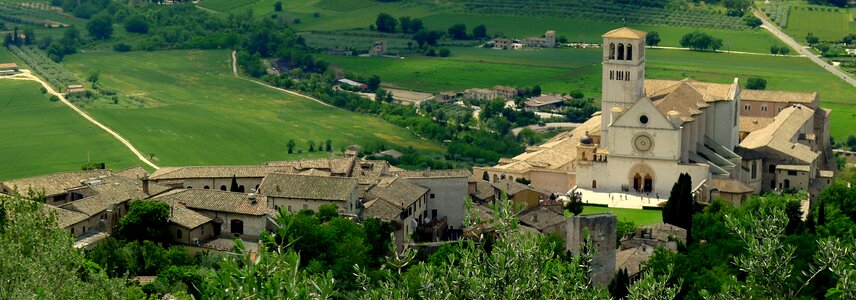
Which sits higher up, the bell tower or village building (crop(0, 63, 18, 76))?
the bell tower

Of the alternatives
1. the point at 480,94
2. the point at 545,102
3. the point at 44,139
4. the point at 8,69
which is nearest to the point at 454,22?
the point at 480,94

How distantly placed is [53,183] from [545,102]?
244 ft

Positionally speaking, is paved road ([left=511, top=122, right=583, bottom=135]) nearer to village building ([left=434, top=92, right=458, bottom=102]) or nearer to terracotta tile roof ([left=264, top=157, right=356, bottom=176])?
village building ([left=434, top=92, right=458, bottom=102])

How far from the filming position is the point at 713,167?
267ft

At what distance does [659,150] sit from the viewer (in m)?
81.4

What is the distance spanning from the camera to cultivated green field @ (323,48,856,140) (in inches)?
5527

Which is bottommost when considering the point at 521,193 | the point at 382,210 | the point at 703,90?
the point at 521,193

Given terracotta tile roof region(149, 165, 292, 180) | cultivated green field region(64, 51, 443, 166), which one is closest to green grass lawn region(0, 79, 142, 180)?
cultivated green field region(64, 51, 443, 166)

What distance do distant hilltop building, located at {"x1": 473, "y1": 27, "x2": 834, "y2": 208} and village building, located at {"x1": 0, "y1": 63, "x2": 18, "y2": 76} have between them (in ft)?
223

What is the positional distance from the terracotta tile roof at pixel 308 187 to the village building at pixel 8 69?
81497 millimetres

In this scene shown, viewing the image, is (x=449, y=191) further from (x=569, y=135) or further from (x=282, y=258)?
(x=282, y=258)

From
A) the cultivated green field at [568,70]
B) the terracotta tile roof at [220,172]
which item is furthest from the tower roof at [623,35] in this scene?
the cultivated green field at [568,70]

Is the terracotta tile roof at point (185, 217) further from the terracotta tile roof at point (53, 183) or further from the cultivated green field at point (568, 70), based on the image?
the cultivated green field at point (568, 70)

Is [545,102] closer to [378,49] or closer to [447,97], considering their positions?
[447,97]
